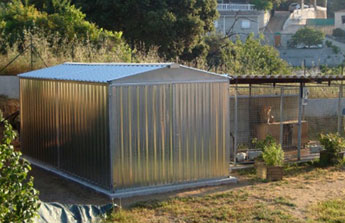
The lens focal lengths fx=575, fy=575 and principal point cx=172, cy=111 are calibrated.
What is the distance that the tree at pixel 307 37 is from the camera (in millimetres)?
49719

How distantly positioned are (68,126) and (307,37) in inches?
1604

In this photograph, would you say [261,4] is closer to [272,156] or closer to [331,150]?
[331,150]

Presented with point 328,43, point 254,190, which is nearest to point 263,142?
point 254,190

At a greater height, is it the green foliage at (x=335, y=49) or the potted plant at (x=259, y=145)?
the green foliage at (x=335, y=49)

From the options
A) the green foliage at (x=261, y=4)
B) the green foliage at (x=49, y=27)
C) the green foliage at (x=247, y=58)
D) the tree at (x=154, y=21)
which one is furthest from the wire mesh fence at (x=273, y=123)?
the green foliage at (x=261, y=4)

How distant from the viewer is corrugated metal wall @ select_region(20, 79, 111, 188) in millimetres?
10789

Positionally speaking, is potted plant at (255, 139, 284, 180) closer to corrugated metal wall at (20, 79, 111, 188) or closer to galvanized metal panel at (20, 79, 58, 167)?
corrugated metal wall at (20, 79, 111, 188)

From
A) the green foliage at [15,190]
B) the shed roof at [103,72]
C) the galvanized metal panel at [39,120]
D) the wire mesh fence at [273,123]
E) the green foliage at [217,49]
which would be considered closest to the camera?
the green foliage at [15,190]

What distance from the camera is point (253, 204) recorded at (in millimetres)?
10258

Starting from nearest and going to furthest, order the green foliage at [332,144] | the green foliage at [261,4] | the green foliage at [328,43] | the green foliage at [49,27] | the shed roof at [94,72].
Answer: the shed roof at [94,72] → the green foliage at [332,144] → the green foliage at [49,27] → the green foliage at [328,43] → the green foliage at [261,4]

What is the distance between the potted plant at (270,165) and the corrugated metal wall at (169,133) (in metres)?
0.84

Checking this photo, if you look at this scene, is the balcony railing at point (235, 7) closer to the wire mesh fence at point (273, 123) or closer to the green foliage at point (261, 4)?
the green foliage at point (261, 4)

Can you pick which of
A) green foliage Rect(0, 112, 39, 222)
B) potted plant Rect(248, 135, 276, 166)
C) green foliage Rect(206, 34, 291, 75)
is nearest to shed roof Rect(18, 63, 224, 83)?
potted plant Rect(248, 135, 276, 166)

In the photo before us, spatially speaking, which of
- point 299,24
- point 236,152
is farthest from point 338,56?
point 236,152
